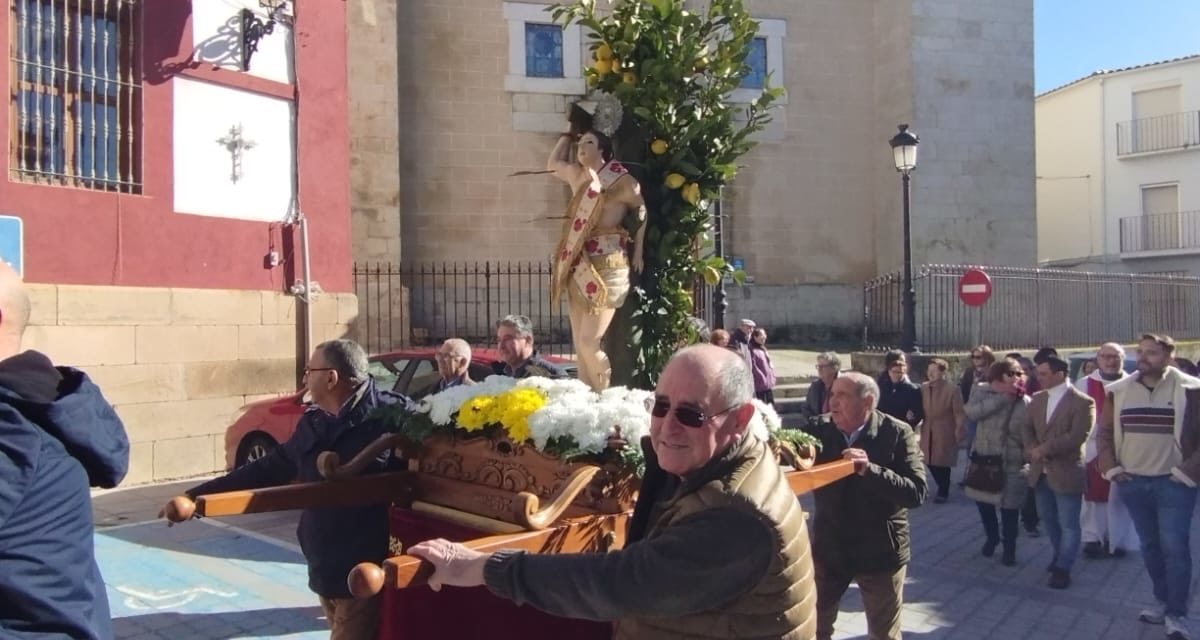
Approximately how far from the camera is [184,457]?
10422mm

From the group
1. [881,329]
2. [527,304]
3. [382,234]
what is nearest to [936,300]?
[881,329]

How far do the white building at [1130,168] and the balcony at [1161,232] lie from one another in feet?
0.08

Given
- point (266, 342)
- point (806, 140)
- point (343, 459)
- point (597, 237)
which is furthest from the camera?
point (806, 140)

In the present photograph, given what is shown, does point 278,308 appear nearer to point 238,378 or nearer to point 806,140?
point 238,378

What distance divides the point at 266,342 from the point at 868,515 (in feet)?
28.4

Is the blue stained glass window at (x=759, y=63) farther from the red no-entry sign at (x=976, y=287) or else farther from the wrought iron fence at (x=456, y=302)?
the red no-entry sign at (x=976, y=287)

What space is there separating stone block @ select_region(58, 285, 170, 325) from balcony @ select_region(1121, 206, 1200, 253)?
2690 cm

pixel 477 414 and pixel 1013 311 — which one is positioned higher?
pixel 1013 311

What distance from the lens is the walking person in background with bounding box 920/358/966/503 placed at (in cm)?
937

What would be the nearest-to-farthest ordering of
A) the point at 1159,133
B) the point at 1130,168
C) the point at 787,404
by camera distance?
1. the point at 787,404
2. the point at 1159,133
3. the point at 1130,168

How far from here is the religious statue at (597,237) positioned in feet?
13.6

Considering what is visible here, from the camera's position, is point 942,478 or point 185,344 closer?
point 942,478

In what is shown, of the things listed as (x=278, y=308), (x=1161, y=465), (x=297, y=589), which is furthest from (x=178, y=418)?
(x=1161, y=465)

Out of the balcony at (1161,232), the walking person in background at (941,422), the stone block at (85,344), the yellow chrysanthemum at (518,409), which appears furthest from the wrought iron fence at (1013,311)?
the yellow chrysanthemum at (518,409)
